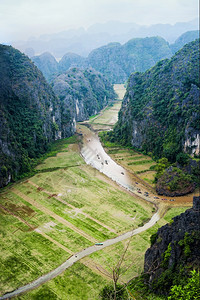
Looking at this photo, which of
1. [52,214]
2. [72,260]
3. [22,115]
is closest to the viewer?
[72,260]

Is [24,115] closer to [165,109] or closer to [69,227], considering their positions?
[165,109]

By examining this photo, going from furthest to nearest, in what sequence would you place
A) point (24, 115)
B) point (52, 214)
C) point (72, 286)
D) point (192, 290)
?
point (24, 115) → point (52, 214) → point (72, 286) → point (192, 290)

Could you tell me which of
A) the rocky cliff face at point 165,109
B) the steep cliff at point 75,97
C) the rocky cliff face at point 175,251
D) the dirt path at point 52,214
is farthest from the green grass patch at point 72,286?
the steep cliff at point 75,97

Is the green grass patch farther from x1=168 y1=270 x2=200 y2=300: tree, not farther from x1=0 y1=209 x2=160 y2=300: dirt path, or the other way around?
x1=168 y1=270 x2=200 y2=300: tree

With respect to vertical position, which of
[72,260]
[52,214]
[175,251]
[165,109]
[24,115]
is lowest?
[72,260]

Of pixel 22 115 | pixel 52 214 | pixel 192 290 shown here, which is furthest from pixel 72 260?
pixel 22 115

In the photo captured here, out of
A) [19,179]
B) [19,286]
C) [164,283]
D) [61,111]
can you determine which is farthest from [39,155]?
[164,283]

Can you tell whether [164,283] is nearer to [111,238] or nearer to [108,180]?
[111,238]

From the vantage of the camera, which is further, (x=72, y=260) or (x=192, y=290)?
(x=72, y=260)
